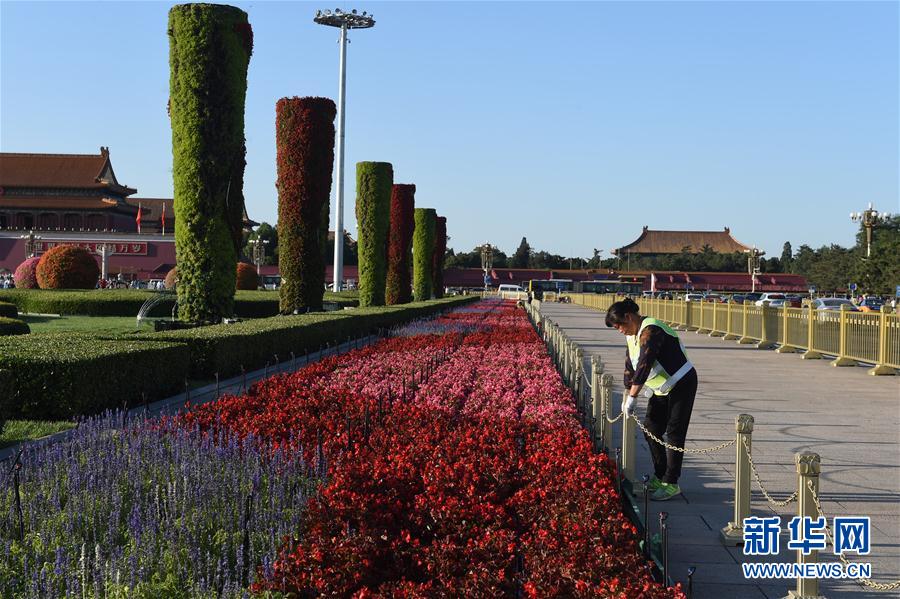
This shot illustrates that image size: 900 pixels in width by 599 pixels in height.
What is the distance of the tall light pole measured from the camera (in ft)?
161

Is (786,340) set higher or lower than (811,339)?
lower

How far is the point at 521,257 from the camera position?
130 m

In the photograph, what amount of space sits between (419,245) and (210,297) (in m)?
28.9

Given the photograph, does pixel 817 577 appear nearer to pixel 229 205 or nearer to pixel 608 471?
pixel 608 471

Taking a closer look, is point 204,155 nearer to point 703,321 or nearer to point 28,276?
point 703,321

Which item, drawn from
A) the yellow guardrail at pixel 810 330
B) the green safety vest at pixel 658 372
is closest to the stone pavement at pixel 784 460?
the yellow guardrail at pixel 810 330

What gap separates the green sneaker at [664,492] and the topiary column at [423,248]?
3807 cm

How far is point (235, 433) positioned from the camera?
7.40 meters

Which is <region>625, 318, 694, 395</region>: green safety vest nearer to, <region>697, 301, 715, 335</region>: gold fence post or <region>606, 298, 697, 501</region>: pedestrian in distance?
<region>606, 298, 697, 501</region>: pedestrian in distance

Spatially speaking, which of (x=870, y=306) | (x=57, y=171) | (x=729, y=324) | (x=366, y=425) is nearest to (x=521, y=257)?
(x=57, y=171)

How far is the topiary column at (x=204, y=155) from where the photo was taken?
17.7 m

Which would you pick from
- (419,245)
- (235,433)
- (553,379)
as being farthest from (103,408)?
(419,245)

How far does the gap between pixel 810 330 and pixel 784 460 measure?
13.8 meters

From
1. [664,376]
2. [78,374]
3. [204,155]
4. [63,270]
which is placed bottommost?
[78,374]
